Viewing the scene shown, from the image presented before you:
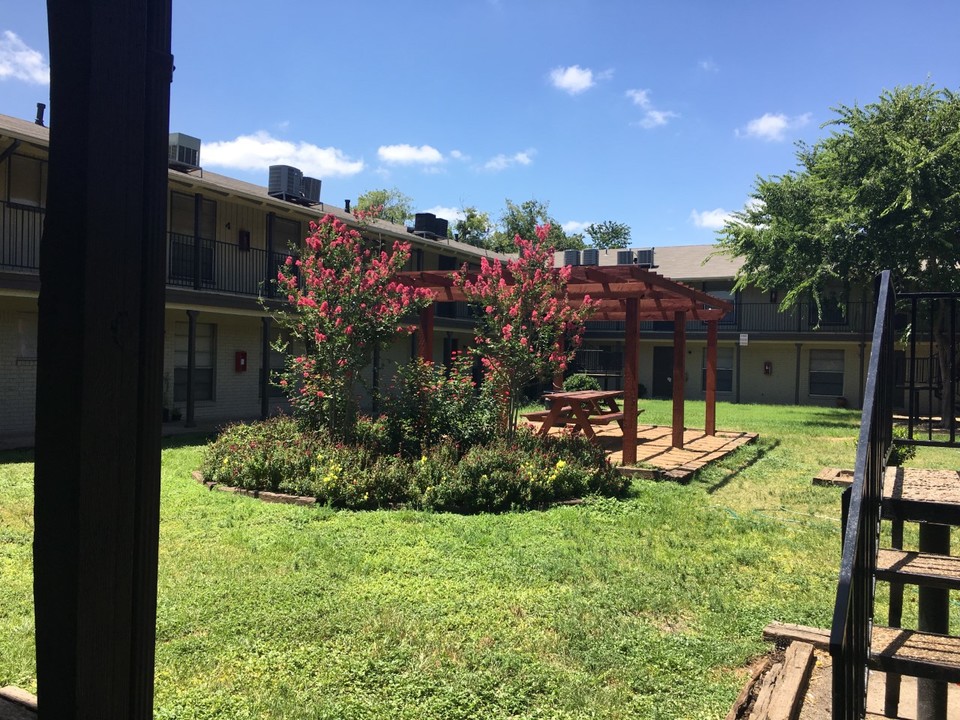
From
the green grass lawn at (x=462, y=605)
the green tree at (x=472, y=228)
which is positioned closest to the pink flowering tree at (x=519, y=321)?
the green grass lawn at (x=462, y=605)

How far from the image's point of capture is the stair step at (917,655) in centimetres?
234

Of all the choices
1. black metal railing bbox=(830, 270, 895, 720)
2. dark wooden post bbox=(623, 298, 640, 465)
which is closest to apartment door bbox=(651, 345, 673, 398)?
dark wooden post bbox=(623, 298, 640, 465)

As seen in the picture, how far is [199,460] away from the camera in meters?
10.4

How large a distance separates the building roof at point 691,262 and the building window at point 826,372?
4789 mm

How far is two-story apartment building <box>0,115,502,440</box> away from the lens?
1309cm

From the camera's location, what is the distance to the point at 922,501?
294cm

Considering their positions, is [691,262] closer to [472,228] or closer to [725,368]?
[725,368]

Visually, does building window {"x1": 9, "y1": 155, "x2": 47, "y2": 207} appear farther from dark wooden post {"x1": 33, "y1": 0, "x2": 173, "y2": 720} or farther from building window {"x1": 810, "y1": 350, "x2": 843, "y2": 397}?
building window {"x1": 810, "y1": 350, "x2": 843, "y2": 397}

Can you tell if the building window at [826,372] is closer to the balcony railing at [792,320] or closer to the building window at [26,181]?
the balcony railing at [792,320]

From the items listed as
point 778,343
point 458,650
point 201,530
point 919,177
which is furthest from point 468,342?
point 458,650

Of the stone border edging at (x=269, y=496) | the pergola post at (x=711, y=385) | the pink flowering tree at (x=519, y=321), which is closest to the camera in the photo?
the stone border edging at (x=269, y=496)

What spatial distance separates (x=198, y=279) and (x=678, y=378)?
10131mm

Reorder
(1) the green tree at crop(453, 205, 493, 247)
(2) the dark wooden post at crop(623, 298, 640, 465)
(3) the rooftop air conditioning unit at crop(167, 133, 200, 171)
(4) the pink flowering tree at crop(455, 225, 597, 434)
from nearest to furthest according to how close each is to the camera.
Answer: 1. (4) the pink flowering tree at crop(455, 225, 597, 434)
2. (2) the dark wooden post at crop(623, 298, 640, 465)
3. (3) the rooftop air conditioning unit at crop(167, 133, 200, 171)
4. (1) the green tree at crop(453, 205, 493, 247)

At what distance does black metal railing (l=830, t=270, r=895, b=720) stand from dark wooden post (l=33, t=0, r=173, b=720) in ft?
4.99
